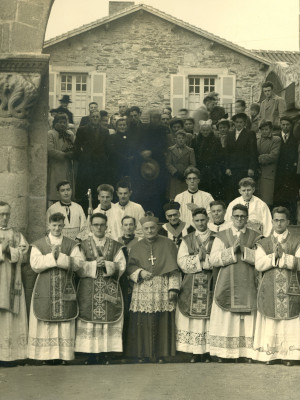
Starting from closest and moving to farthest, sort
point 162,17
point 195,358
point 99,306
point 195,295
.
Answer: point 99,306 < point 195,358 < point 195,295 < point 162,17

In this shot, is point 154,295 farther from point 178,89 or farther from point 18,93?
point 178,89

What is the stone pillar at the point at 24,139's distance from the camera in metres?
9.11

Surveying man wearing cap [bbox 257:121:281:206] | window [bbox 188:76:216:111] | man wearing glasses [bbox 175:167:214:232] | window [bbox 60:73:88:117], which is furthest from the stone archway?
window [bbox 188:76:216:111]

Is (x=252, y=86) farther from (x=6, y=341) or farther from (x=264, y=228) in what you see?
(x=6, y=341)

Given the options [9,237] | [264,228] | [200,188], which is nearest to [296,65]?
[200,188]

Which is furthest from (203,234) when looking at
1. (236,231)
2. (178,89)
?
(178,89)

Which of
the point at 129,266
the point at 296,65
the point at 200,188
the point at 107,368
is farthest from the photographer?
the point at 296,65

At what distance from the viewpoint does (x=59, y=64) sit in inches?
789

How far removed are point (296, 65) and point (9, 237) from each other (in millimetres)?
9201

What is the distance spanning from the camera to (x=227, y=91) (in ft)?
67.2

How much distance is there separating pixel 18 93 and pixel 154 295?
2.64 m

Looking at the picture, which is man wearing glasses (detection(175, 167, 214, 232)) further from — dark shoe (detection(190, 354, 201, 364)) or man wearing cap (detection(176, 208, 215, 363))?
dark shoe (detection(190, 354, 201, 364))

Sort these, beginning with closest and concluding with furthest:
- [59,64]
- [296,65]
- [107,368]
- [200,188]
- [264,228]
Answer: [107,368] < [264,228] < [200,188] < [296,65] < [59,64]

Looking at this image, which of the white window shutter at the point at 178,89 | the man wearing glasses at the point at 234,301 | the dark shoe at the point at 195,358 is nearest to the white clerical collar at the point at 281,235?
the man wearing glasses at the point at 234,301
